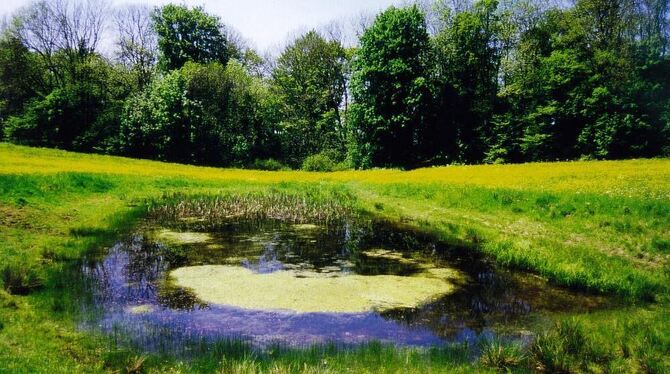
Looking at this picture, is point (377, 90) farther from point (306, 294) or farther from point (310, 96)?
point (306, 294)

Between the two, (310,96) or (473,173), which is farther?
(310,96)

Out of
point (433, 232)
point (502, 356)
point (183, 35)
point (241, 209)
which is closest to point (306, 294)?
point (502, 356)

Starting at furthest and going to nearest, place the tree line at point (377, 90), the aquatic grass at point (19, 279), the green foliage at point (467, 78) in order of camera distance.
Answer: the green foliage at point (467, 78), the tree line at point (377, 90), the aquatic grass at point (19, 279)

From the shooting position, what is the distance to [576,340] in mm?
9148

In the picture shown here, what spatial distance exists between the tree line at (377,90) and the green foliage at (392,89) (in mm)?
184

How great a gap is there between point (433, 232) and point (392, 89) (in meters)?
38.2

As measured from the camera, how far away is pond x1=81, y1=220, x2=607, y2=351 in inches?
393

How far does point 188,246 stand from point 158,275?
4.16m

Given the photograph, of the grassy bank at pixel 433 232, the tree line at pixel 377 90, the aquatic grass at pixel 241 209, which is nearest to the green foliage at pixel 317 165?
the tree line at pixel 377 90

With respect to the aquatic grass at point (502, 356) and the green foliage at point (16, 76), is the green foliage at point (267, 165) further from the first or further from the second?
the aquatic grass at point (502, 356)

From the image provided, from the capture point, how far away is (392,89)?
5741cm

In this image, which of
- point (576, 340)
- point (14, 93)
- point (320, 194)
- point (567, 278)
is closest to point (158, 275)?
point (576, 340)

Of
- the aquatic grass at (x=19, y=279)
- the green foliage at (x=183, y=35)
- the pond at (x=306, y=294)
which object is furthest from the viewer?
the green foliage at (x=183, y=35)

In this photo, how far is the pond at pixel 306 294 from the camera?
998 centimetres
